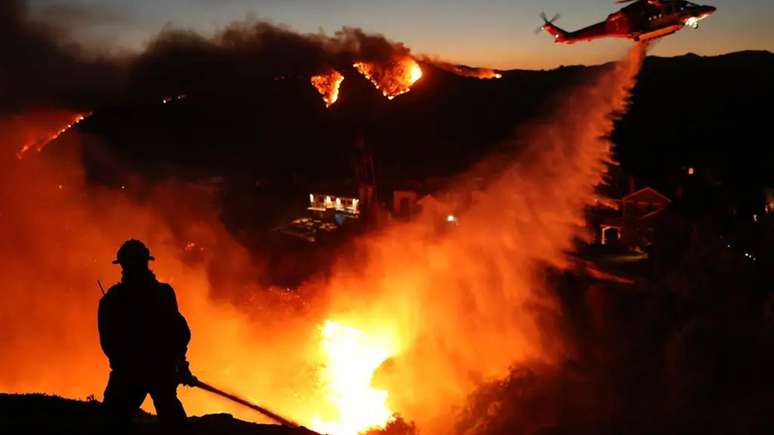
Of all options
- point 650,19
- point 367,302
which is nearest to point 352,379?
point 367,302

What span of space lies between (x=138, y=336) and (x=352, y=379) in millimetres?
16101

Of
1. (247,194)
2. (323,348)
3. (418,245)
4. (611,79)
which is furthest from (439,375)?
(247,194)

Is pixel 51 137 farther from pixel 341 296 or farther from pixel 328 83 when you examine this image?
pixel 341 296

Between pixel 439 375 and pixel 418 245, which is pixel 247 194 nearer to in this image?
pixel 418 245

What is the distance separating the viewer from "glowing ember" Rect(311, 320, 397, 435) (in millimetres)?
17984

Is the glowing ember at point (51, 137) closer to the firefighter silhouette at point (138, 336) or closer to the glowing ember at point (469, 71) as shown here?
the glowing ember at point (469, 71)

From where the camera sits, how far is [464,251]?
81.4 ft

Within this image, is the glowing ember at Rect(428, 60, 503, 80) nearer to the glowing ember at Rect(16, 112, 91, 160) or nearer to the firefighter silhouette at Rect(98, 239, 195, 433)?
the glowing ember at Rect(16, 112, 91, 160)

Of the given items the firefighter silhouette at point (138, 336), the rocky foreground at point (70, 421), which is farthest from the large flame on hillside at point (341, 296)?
the firefighter silhouette at point (138, 336)

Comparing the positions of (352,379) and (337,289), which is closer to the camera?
(352,379)

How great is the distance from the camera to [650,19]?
14742mm

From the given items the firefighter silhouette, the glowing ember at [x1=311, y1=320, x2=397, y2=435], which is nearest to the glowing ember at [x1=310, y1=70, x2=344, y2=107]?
the glowing ember at [x1=311, y1=320, x2=397, y2=435]

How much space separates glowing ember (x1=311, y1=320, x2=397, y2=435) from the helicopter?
42.1 feet

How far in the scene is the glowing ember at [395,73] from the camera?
54.3 feet
